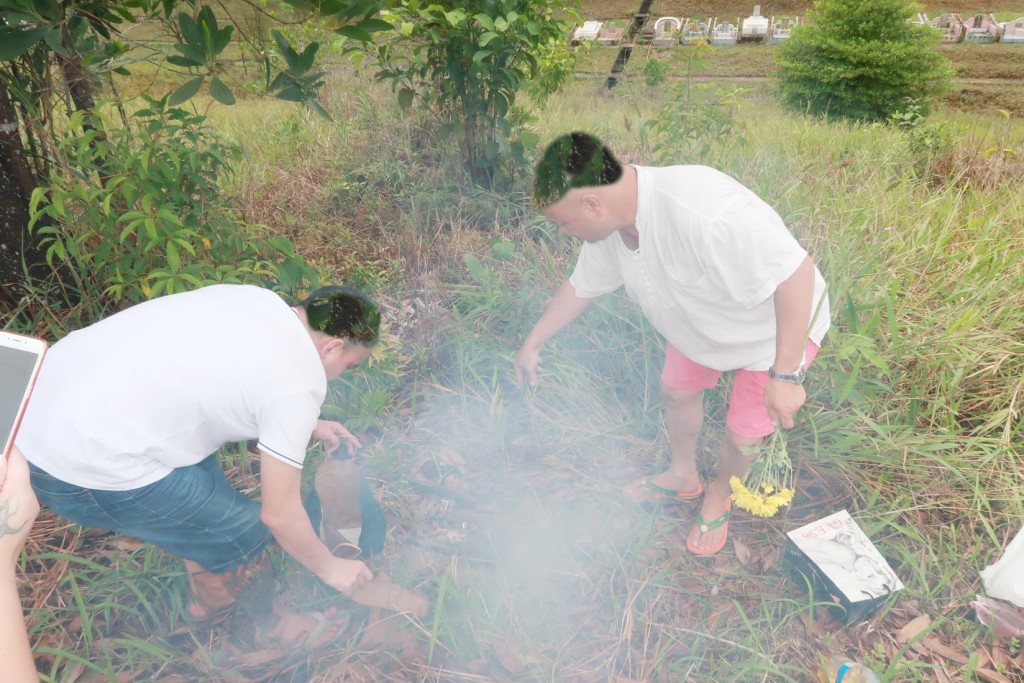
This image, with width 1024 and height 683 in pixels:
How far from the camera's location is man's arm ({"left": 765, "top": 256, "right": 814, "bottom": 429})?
4.58 feet

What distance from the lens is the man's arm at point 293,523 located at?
128 centimetres

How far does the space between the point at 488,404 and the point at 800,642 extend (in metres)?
1.44

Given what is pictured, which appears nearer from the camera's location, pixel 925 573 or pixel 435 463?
pixel 925 573

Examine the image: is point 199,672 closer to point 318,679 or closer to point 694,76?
point 318,679

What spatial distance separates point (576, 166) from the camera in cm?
150

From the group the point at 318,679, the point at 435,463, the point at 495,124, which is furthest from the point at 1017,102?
the point at 318,679

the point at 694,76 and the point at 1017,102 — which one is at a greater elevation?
the point at 694,76

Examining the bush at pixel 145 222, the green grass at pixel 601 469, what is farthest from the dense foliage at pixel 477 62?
the bush at pixel 145 222

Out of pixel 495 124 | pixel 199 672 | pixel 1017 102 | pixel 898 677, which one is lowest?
pixel 898 677

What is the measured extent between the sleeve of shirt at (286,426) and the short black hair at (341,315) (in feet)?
0.65

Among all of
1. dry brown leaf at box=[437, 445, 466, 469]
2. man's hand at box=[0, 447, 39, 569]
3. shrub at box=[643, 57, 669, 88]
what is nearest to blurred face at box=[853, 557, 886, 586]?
dry brown leaf at box=[437, 445, 466, 469]

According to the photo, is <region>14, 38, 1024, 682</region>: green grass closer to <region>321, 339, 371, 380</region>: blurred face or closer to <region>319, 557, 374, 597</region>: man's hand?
<region>319, 557, 374, 597</region>: man's hand

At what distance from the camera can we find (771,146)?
4.02 meters

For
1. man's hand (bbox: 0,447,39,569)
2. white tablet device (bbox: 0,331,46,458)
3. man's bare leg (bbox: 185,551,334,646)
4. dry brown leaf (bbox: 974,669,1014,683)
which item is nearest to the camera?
man's hand (bbox: 0,447,39,569)
